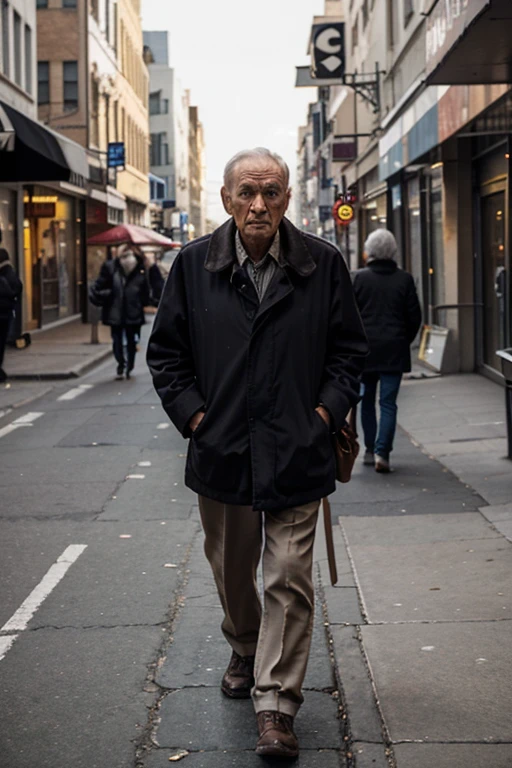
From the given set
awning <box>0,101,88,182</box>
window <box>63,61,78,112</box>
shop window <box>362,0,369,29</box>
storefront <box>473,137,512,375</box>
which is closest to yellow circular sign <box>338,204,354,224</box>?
shop window <box>362,0,369,29</box>

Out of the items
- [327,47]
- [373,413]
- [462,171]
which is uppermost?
[327,47]

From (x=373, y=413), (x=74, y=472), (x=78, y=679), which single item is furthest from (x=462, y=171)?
(x=78, y=679)

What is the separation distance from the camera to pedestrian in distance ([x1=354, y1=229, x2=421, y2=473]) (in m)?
10.3

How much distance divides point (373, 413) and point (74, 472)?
250cm

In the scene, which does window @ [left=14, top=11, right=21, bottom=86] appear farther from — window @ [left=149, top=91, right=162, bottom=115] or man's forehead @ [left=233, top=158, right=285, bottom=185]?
window @ [left=149, top=91, right=162, bottom=115]

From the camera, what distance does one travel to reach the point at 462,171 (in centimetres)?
1830

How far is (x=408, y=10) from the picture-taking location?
24297 mm

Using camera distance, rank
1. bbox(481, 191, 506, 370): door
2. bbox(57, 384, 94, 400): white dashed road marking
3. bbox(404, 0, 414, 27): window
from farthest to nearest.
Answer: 1. bbox(404, 0, 414, 27): window
2. bbox(57, 384, 94, 400): white dashed road marking
3. bbox(481, 191, 506, 370): door

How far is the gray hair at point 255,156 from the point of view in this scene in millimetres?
4398

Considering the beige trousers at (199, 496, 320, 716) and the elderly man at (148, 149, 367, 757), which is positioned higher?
the elderly man at (148, 149, 367, 757)

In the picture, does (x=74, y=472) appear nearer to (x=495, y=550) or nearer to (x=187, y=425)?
(x=495, y=550)

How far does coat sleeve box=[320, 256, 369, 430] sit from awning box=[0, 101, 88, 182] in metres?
16.4

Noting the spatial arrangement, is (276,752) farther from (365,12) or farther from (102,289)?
(365,12)

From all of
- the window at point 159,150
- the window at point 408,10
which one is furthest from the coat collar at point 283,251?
the window at point 159,150
